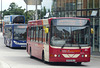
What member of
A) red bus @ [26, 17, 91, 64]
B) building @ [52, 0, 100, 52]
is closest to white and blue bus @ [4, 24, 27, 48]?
building @ [52, 0, 100, 52]

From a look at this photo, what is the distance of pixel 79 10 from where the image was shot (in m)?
38.2

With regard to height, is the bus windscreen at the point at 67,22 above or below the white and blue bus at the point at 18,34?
above

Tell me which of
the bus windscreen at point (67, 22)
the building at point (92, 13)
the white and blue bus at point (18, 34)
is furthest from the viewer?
the white and blue bus at point (18, 34)

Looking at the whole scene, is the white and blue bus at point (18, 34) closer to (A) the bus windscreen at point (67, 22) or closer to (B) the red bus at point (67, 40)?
(B) the red bus at point (67, 40)

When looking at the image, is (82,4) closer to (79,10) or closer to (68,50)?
(79,10)

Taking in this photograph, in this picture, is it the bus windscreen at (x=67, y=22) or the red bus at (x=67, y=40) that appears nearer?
the red bus at (x=67, y=40)

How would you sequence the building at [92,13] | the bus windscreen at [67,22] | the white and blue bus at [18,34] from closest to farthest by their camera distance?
1. the bus windscreen at [67,22]
2. the building at [92,13]
3. the white and blue bus at [18,34]

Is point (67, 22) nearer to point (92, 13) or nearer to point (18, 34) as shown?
point (92, 13)

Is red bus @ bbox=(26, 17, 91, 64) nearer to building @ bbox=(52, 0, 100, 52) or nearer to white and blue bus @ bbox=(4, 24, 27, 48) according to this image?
building @ bbox=(52, 0, 100, 52)

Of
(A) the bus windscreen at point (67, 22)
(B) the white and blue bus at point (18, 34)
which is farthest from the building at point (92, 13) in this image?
(A) the bus windscreen at point (67, 22)

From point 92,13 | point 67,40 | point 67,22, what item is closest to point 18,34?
point 92,13

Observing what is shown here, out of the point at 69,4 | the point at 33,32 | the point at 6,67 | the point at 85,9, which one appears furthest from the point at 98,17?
the point at 6,67

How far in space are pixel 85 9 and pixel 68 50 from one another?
57.0 feet

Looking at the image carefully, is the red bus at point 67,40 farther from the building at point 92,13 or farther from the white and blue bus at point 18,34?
the white and blue bus at point 18,34
